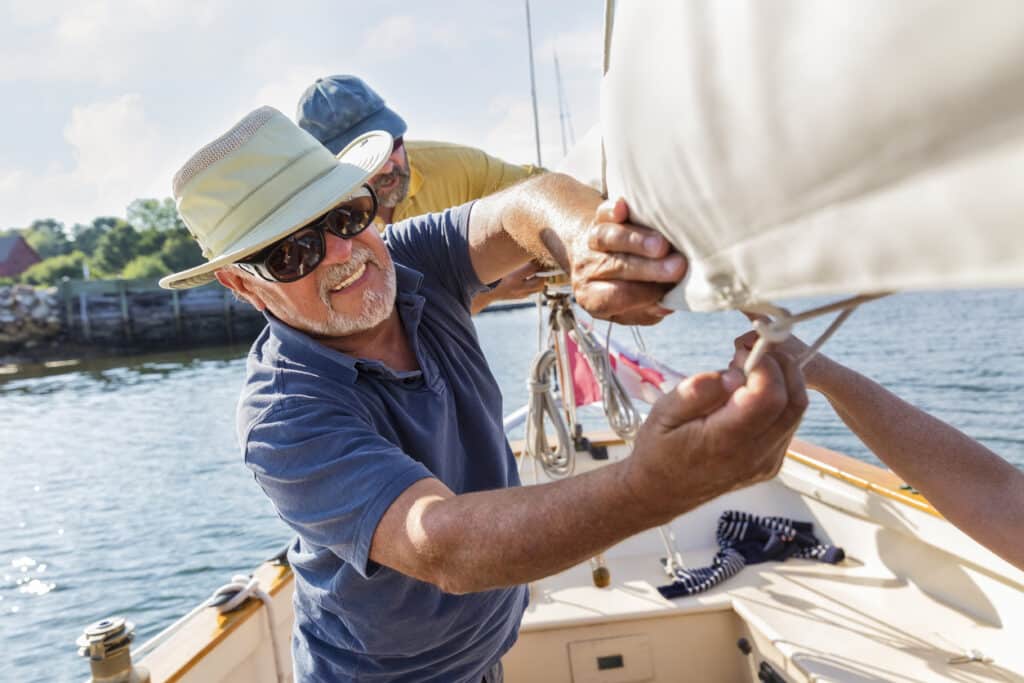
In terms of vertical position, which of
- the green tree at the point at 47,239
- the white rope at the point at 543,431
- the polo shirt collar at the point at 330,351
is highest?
the green tree at the point at 47,239

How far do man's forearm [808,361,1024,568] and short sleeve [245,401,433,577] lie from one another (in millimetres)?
755

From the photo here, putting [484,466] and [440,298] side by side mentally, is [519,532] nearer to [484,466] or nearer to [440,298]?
[484,466]

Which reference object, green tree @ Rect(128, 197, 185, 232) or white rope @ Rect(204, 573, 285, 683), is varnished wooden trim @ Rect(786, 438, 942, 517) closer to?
white rope @ Rect(204, 573, 285, 683)

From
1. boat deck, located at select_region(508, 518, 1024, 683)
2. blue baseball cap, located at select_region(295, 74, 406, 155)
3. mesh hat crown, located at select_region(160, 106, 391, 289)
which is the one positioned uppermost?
blue baseball cap, located at select_region(295, 74, 406, 155)

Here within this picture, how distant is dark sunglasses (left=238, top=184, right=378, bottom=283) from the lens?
1542 millimetres

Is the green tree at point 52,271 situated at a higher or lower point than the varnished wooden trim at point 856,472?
higher

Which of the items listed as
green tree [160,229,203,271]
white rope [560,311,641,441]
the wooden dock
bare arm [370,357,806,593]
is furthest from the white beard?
green tree [160,229,203,271]

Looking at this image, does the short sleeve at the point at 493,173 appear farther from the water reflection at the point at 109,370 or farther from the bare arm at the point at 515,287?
the water reflection at the point at 109,370

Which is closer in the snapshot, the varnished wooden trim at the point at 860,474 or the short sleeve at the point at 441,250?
the short sleeve at the point at 441,250

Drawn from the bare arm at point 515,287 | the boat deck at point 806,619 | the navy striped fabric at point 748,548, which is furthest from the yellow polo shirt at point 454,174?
the navy striped fabric at point 748,548

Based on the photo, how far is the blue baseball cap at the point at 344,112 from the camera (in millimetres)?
2857

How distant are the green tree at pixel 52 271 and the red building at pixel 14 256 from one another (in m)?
0.56

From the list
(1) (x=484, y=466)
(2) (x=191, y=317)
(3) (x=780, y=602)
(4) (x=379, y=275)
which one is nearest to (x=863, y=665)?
(3) (x=780, y=602)

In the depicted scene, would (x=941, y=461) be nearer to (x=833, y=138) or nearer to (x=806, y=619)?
(x=833, y=138)
